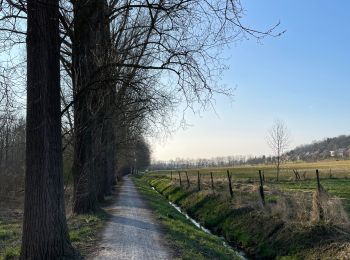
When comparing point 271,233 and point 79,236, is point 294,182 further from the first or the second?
→ point 79,236

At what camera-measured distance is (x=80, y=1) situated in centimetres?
1272

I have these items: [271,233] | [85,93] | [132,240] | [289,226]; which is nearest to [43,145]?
[132,240]

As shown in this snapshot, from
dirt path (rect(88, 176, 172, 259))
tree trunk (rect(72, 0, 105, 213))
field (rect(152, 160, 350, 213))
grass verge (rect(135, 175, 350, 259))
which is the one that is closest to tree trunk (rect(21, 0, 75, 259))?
dirt path (rect(88, 176, 172, 259))

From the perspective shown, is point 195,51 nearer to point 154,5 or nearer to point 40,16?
point 154,5

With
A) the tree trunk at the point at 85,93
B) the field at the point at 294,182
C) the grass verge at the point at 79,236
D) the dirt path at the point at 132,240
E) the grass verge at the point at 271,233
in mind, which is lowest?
the grass verge at the point at 271,233

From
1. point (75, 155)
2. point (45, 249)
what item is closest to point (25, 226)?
point (45, 249)

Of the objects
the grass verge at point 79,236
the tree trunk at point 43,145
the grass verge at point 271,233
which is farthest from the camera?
the grass verge at point 271,233

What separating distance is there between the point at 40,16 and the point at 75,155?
9.34 m

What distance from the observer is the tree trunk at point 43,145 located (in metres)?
9.06

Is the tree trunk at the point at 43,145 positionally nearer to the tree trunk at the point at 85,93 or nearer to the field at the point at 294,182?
the tree trunk at the point at 85,93

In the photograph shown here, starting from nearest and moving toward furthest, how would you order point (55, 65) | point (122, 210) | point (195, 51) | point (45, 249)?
1. point (45, 249)
2. point (55, 65)
3. point (195, 51)
4. point (122, 210)

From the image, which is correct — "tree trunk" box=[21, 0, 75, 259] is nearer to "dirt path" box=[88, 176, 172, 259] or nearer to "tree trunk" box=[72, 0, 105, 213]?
"dirt path" box=[88, 176, 172, 259]

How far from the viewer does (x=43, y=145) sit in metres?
9.15

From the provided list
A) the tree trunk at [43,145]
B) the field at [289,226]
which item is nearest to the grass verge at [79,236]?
the tree trunk at [43,145]
